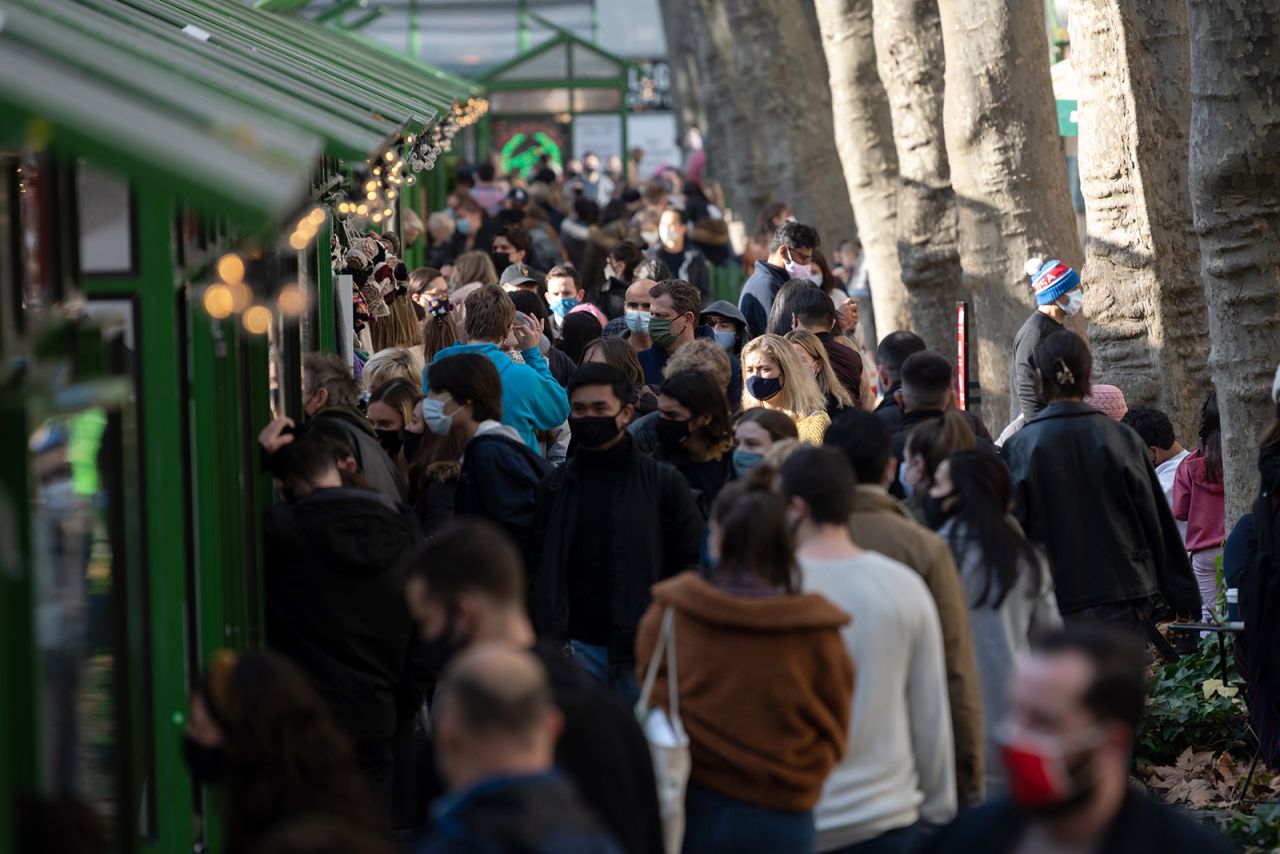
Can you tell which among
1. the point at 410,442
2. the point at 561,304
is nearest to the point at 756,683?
the point at 410,442

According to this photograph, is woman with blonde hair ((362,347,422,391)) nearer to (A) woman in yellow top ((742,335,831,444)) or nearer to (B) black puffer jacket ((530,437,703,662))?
(A) woman in yellow top ((742,335,831,444))

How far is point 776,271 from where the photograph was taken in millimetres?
13047

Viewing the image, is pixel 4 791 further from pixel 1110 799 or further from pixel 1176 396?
pixel 1176 396

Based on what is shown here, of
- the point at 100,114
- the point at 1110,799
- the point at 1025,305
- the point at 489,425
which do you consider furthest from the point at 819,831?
the point at 1025,305

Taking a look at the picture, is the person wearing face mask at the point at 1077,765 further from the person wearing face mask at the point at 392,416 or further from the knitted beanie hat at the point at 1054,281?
the knitted beanie hat at the point at 1054,281

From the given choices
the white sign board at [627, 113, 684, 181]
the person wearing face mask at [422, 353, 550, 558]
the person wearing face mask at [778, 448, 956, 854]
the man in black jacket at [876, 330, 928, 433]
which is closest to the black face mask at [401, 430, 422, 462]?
the person wearing face mask at [422, 353, 550, 558]

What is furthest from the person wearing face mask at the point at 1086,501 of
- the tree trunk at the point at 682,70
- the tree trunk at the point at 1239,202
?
the tree trunk at the point at 682,70

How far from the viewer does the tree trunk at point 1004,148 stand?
1297 centimetres

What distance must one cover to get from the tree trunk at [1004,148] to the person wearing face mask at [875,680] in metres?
7.89

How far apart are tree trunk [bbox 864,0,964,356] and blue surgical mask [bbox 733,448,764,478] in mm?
7932

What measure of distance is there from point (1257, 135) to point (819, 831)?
5.18m

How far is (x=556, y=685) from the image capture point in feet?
→ 14.5

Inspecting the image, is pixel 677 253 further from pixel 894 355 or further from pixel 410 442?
pixel 410 442

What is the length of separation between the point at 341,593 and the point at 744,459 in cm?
→ 149
